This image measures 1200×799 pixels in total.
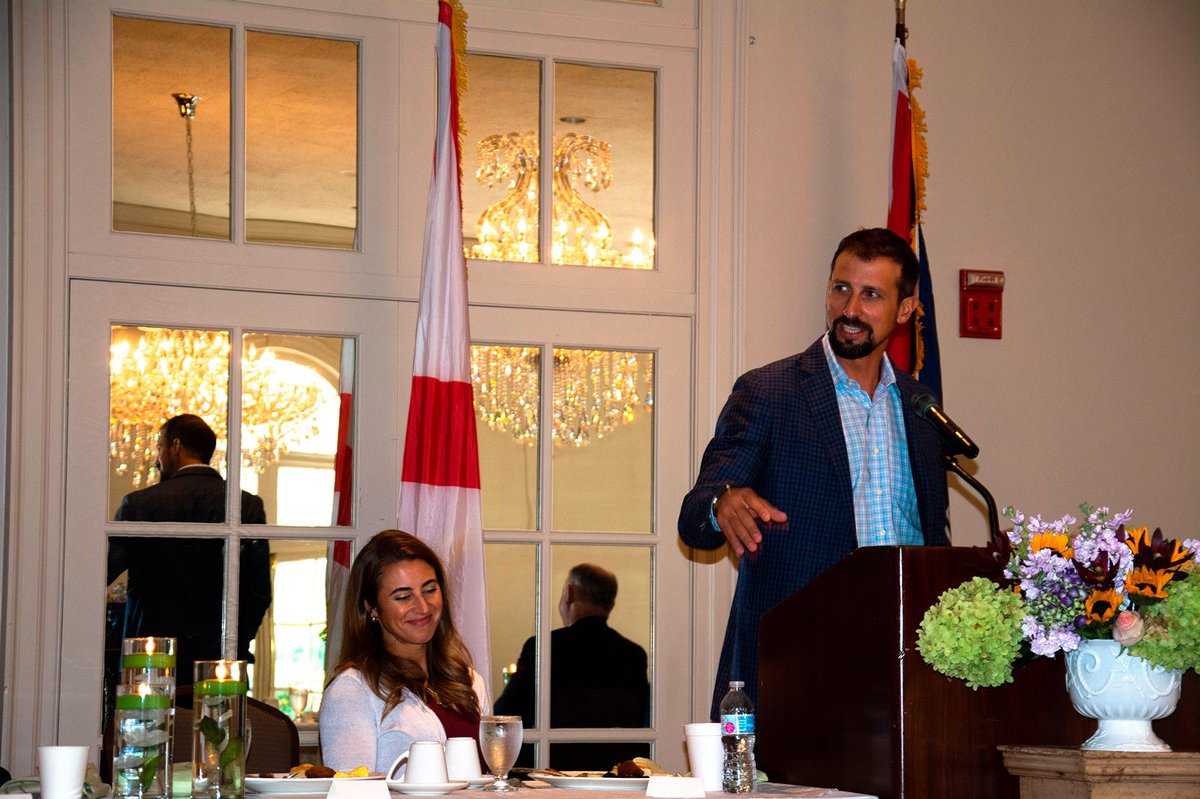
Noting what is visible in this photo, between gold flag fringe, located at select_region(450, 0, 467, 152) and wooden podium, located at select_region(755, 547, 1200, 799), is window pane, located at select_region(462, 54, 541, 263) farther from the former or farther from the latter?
wooden podium, located at select_region(755, 547, 1200, 799)

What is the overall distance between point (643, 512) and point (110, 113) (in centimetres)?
182

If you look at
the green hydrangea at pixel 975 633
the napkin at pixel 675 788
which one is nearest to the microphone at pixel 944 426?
the green hydrangea at pixel 975 633

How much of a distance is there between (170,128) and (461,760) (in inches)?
89.6

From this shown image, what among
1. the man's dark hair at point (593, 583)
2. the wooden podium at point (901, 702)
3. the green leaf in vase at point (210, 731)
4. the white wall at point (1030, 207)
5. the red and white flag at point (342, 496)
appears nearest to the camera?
the green leaf in vase at point (210, 731)

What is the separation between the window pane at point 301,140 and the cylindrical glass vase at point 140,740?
221 centimetres

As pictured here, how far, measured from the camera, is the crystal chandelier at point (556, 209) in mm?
4211

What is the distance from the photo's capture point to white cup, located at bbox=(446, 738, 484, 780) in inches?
93.1

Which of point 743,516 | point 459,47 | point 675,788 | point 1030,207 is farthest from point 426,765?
point 1030,207

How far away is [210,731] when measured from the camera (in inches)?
80.8

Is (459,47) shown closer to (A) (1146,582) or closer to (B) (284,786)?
(B) (284,786)

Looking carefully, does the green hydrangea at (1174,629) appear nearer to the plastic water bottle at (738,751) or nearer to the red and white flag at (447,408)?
the plastic water bottle at (738,751)

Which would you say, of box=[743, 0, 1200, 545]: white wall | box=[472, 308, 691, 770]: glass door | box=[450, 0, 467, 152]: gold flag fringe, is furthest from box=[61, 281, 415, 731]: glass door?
box=[743, 0, 1200, 545]: white wall

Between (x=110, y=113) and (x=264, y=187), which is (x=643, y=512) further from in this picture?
(x=110, y=113)

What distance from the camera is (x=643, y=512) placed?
167 inches
